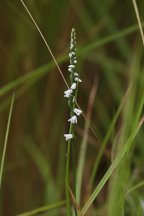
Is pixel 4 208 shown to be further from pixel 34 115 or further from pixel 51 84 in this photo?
pixel 51 84

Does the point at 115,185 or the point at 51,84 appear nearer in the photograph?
the point at 115,185

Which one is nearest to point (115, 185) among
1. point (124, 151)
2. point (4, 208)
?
point (124, 151)

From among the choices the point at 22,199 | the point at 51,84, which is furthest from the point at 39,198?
the point at 51,84

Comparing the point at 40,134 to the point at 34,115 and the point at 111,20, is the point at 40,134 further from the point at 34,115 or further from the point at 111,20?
the point at 111,20

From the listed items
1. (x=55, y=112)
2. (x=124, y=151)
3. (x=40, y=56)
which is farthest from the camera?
(x=55, y=112)

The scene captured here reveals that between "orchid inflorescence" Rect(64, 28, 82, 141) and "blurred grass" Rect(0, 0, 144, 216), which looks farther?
"blurred grass" Rect(0, 0, 144, 216)

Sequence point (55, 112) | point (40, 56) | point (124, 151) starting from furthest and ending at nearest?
point (55, 112), point (40, 56), point (124, 151)

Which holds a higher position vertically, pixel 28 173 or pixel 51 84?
pixel 51 84

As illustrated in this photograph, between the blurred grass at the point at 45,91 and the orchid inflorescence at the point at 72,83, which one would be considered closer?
the orchid inflorescence at the point at 72,83

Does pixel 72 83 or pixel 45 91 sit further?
pixel 45 91

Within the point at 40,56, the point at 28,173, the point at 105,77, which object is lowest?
the point at 28,173
